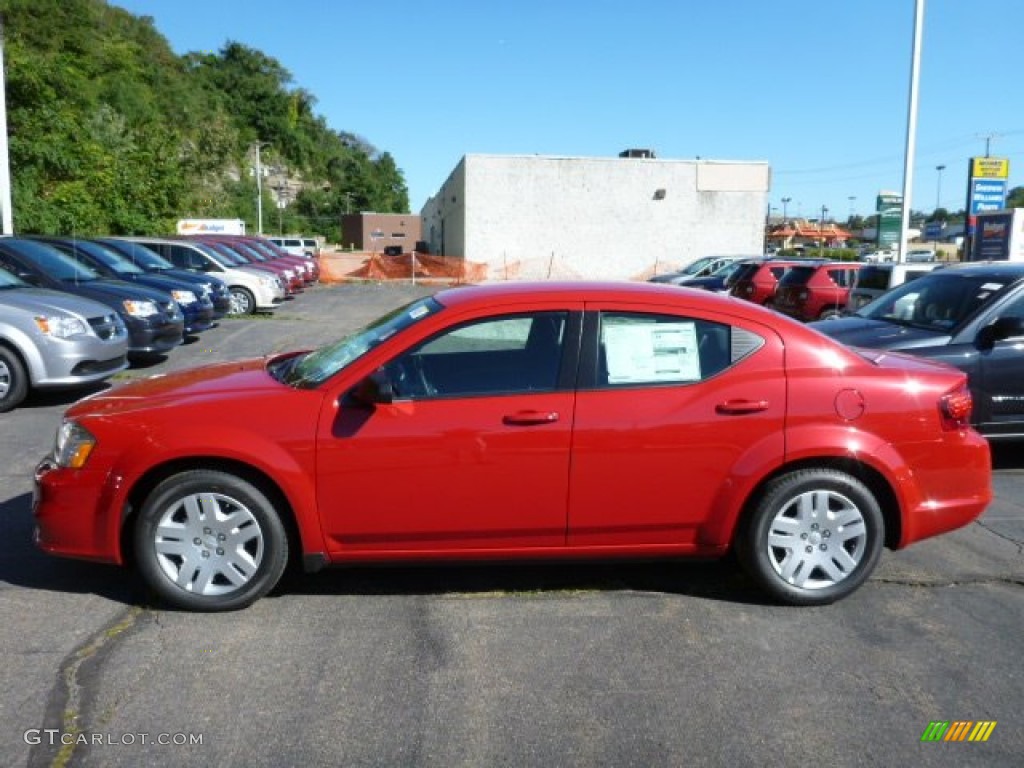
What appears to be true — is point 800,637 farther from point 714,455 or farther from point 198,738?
point 198,738

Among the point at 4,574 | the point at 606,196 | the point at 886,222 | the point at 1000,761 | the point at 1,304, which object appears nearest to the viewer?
the point at 1000,761

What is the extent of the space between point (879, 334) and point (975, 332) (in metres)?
0.74

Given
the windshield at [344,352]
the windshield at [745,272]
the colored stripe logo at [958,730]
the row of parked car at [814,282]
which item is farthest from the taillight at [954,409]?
the windshield at [745,272]

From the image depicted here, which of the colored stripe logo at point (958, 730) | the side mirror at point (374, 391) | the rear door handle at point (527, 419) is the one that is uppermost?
the side mirror at point (374, 391)

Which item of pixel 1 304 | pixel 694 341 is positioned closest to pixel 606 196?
pixel 1 304

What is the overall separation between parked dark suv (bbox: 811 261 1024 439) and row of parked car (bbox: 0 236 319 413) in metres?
7.30

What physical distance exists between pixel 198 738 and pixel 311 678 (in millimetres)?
533

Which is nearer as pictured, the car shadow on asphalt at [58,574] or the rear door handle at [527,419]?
the rear door handle at [527,419]

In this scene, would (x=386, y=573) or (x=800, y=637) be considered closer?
(x=800, y=637)

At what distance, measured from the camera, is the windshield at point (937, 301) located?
7.38 metres

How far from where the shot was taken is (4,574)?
4.59 metres

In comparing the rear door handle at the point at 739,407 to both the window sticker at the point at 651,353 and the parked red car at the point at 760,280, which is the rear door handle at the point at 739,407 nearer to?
the window sticker at the point at 651,353

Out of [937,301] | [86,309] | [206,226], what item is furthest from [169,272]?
[206,226]

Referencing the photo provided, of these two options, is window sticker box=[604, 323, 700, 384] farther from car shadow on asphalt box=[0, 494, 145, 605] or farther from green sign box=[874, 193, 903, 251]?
green sign box=[874, 193, 903, 251]
